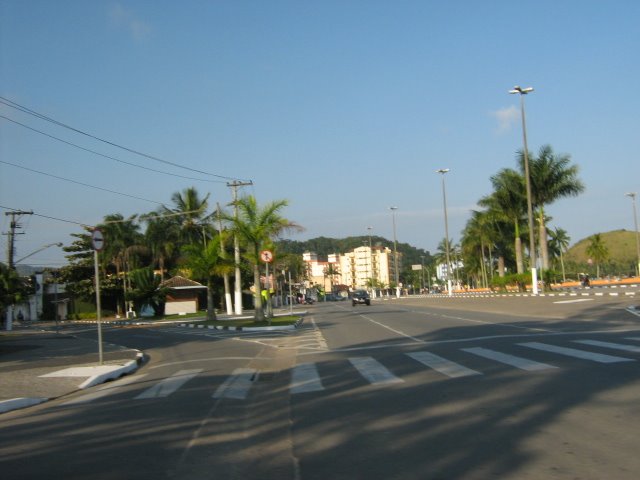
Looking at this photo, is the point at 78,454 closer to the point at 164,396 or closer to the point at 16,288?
the point at 164,396

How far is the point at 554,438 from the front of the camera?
660 cm

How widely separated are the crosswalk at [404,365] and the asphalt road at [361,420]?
0.15ft

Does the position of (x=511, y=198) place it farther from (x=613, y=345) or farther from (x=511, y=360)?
(x=511, y=360)

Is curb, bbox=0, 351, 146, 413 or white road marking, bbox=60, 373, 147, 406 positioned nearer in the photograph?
curb, bbox=0, 351, 146, 413

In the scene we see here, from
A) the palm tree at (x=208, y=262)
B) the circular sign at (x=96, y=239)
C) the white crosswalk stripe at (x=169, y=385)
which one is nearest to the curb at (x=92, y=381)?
the white crosswalk stripe at (x=169, y=385)

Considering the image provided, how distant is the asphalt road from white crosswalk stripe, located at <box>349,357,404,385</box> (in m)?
0.04

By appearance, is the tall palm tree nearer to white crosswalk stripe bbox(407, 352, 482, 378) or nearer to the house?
the house

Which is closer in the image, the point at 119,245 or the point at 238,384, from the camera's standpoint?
the point at 238,384

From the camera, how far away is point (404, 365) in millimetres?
13062

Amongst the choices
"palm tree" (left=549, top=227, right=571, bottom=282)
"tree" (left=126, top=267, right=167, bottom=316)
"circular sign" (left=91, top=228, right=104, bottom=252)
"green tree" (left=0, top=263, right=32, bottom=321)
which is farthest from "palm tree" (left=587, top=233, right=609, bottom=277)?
"circular sign" (left=91, top=228, right=104, bottom=252)

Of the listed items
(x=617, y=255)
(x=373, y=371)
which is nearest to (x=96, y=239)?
(x=373, y=371)

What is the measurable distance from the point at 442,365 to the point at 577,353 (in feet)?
9.09

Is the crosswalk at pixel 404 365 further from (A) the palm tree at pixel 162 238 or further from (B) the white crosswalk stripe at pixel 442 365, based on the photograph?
(A) the palm tree at pixel 162 238

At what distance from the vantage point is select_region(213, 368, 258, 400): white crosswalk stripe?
35.2ft
